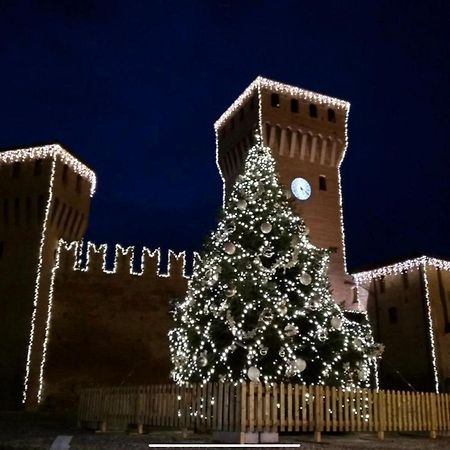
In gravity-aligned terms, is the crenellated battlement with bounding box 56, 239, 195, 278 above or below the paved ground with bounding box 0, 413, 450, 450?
above

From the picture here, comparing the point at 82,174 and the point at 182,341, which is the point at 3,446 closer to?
the point at 182,341

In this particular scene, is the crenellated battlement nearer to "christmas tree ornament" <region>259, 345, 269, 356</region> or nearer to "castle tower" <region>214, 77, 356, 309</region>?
"castle tower" <region>214, 77, 356, 309</region>

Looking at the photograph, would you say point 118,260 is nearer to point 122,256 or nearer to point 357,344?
point 122,256

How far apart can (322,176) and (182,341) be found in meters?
15.6

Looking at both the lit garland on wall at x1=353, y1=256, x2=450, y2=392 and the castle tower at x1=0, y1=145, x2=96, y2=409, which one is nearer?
the castle tower at x1=0, y1=145, x2=96, y2=409

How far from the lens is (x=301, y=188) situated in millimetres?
26812

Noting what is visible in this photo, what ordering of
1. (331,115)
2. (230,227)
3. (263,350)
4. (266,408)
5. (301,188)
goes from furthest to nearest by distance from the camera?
1. (331,115)
2. (301,188)
3. (230,227)
4. (263,350)
5. (266,408)

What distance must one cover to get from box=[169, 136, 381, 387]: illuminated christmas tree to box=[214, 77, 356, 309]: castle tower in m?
11.1

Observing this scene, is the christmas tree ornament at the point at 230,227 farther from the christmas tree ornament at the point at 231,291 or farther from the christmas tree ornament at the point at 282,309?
the christmas tree ornament at the point at 282,309

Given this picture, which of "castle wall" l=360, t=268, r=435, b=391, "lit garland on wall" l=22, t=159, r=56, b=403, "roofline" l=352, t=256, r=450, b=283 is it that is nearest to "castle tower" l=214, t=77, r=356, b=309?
"roofline" l=352, t=256, r=450, b=283

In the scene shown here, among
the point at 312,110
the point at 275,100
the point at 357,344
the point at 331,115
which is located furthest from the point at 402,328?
the point at 275,100

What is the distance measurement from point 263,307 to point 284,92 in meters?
17.2

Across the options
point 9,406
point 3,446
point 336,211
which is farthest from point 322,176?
point 3,446

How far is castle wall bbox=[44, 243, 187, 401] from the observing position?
70.9ft
